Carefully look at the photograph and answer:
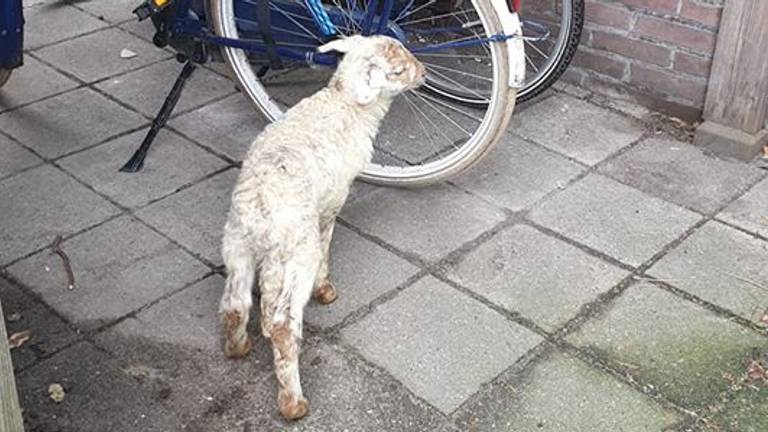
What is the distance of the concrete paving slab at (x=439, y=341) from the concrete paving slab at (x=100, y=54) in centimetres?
215

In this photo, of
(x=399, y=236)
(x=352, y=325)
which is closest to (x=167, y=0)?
(x=399, y=236)

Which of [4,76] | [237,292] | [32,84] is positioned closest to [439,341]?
[237,292]

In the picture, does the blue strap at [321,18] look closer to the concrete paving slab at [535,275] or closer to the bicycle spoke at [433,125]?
the bicycle spoke at [433,125]

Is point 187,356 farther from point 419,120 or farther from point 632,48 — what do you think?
point 632,48

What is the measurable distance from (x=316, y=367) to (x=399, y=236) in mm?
786

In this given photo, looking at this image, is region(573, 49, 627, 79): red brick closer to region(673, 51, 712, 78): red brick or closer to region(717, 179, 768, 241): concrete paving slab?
region(673, 51, 712, 78): red brick

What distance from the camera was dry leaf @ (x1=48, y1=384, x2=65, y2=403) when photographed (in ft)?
9.39

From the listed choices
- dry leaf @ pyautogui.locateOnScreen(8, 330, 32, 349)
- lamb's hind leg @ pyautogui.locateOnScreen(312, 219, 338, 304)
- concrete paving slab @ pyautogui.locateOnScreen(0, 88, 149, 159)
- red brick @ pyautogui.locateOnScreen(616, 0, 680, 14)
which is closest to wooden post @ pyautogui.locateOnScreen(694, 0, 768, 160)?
red brick @ pyautogui.locateOnScreen(616, 0, 680, 14)

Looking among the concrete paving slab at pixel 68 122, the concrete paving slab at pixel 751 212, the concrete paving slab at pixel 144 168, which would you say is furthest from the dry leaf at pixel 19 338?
the concrete paving slab at pixel 751 212

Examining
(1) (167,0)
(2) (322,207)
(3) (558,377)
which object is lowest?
(3) (558,377)

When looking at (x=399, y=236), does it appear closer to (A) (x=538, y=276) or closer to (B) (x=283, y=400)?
(A) (x=538, y=276)

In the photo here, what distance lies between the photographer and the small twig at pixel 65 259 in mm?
3355

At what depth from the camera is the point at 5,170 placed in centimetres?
402

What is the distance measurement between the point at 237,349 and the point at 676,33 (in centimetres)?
246
